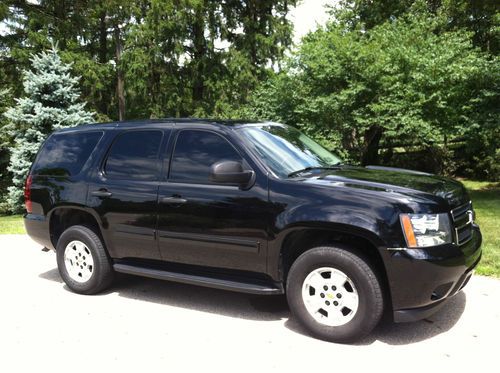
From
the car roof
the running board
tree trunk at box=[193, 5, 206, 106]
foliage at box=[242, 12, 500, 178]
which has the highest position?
tree trunk at box=[193, 5, 206, 106]

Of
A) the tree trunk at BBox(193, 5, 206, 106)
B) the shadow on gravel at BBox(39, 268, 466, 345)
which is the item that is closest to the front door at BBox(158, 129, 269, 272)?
the shadow on gravel at BBox(39, 268, 466, 345)

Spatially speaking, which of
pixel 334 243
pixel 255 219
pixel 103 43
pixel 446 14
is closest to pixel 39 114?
pixel 103 43

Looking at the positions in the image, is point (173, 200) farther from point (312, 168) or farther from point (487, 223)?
point (487, 223)

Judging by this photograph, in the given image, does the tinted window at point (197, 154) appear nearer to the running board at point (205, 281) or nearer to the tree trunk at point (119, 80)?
the running board at point (205, 281)

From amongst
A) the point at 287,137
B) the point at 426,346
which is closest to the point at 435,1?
the point at 287,137

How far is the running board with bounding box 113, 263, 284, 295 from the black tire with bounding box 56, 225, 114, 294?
19cm

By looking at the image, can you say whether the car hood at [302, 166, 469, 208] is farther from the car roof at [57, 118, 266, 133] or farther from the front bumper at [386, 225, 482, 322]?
the car roof at [57, 118, 266, 133]

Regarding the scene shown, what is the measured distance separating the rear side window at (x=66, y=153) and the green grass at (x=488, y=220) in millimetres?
4932

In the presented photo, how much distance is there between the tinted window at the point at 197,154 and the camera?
4617 millimetres

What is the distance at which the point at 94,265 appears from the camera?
5.30m

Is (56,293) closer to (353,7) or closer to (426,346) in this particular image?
(426,346)

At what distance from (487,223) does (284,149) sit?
5522mm

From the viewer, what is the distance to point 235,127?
187 inches

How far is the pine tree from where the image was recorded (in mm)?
14023
